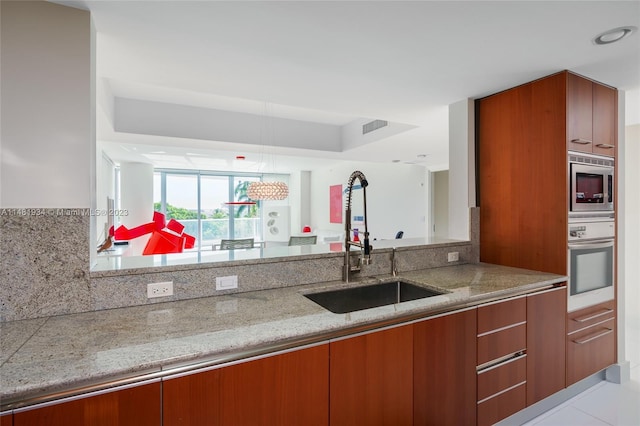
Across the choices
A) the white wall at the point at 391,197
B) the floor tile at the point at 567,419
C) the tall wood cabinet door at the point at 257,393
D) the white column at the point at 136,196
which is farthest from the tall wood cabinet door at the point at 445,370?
the white column at the point at 136,196

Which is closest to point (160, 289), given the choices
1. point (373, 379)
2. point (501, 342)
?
point (373, 379)

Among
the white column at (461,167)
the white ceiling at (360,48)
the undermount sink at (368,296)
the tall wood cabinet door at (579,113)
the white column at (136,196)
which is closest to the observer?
the white ceiling at (360,48)

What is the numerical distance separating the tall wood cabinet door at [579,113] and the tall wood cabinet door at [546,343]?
3.19ft

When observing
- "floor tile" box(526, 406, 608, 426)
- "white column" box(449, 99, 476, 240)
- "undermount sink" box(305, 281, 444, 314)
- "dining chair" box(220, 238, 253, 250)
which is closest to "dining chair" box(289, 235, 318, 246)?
"dining chair" box(220, 238, 253, 250)

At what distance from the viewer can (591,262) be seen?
2164mm

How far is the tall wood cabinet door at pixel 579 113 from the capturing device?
2020 millimetres

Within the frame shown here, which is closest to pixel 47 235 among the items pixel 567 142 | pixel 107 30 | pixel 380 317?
pixel 107 30

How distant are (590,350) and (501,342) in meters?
1.04

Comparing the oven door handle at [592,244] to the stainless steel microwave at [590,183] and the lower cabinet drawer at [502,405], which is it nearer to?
the stainless steel microwave at [590,183]

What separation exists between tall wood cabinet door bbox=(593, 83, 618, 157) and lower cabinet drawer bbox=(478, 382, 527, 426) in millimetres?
1694

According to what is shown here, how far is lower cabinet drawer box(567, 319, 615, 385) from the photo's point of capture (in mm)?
2064

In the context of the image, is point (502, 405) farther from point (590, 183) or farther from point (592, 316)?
point (590, 183)

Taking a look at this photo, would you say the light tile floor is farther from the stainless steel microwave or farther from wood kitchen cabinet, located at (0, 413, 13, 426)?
wood kitchen cabinet, located at (0, 413, 13, 426)

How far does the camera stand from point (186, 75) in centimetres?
213
